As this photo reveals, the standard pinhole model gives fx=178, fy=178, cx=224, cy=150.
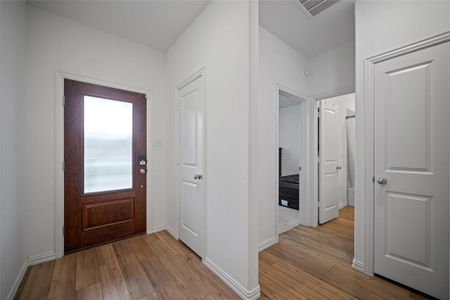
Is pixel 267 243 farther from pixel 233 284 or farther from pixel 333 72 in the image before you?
pixel 333 72

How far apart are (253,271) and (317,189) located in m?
2.01

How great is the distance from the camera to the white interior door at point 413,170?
143cm

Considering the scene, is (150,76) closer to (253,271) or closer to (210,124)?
(210,124)

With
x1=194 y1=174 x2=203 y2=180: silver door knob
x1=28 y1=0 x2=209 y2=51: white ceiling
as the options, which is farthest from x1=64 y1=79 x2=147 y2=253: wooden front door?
x1=194 y1=174 x2=203 y2=180: silver door knob

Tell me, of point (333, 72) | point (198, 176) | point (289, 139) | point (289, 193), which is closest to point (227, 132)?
point (198, 176)

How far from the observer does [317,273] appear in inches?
70.9

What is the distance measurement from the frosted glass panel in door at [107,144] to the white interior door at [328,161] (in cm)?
302

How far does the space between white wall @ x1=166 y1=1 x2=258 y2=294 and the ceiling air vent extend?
91 centimetres

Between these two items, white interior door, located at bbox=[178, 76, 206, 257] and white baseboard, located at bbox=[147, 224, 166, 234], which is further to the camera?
white baseboard, located at bbox=[147, 224, 166, 234]

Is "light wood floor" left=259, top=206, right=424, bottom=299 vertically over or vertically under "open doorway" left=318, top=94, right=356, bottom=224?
under

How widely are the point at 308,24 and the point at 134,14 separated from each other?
2145mm

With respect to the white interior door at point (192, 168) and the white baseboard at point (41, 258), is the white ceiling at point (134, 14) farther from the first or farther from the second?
the white baseboard at point (41, 258)

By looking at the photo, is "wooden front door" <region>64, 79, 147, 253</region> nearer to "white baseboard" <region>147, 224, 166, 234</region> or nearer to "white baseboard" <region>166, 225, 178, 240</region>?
"white baseboard" <region>147, 224, 166, 234</region>

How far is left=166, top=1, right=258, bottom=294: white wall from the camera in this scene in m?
1.51
